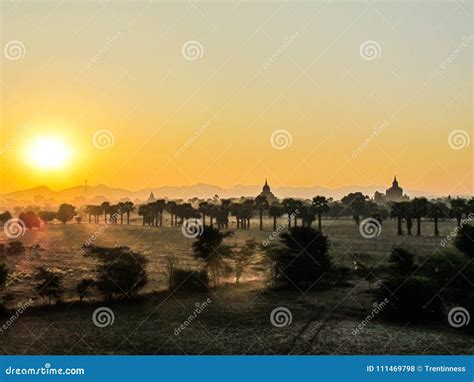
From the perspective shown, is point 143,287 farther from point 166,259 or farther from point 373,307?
point 373,307

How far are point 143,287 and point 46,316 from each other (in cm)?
576

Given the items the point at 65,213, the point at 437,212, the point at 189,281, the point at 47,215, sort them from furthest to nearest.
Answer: the point at 65,213 → the point at 47,215 → the point at 437,212 → the point at 189,281

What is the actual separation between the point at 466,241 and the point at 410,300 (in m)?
11.3

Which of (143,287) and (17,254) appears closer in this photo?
(143,287)

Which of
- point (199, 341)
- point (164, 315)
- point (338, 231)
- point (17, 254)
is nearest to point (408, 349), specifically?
point (199, 341)

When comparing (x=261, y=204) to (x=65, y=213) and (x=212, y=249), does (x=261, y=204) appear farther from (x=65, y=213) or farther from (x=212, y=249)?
(x=65, y=213)

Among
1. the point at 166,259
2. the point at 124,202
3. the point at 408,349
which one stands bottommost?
the point at 408,349

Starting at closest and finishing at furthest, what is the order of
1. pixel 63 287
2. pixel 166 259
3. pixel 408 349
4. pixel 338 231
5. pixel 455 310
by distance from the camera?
pixel 408 349 < pixel 455 310 < pixel 63 287 < pixel 166 259 < pixel 338 231

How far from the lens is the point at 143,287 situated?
28.9 meters

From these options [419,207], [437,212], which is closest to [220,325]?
[419,207]

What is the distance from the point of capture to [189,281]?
3011 centimetres

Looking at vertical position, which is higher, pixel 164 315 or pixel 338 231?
pixel 338 231

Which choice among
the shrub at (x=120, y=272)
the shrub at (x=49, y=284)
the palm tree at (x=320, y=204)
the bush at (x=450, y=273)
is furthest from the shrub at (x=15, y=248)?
the bush at (x=450, y=273)

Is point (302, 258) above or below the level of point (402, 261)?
above
